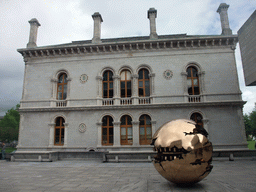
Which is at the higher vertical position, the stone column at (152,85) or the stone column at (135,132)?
the stone column at (152,85)

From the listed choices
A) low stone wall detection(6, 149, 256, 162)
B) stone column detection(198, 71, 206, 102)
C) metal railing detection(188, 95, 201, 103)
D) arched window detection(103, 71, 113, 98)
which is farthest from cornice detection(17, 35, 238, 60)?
low stone wall detection(6, 149, 256, 162)

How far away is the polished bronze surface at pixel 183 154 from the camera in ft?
17.3

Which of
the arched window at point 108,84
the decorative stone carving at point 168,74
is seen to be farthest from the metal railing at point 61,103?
the decorative stone carving at point 168,74

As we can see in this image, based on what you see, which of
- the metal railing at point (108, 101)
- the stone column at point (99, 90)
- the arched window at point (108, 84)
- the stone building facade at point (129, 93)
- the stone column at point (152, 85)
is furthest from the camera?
the arched window at point (108, 84)

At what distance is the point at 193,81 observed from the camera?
18578 millimetres

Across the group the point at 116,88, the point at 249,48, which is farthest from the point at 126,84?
the point at 249,48

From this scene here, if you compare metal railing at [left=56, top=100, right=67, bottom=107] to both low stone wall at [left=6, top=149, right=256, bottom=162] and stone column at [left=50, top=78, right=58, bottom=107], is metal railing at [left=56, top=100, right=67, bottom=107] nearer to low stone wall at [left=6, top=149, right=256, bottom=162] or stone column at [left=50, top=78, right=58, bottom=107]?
stone column at [left=50, top=78, right=58, bottom=107]

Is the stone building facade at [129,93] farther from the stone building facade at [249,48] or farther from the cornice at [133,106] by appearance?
the stone building facade at [249,48]

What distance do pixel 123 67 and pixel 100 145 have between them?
321 inches

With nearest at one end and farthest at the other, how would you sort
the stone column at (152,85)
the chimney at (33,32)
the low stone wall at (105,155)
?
1. the low stone wall at (105,155)
2. the stone column at (152,85)
3. the chimney at (33,32)

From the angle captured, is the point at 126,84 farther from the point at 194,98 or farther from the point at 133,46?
the point at 194,98

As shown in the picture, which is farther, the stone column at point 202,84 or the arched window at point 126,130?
the arched window at point 126,130

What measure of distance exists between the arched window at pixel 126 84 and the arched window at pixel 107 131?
2.97 metres

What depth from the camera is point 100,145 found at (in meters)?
17.7
